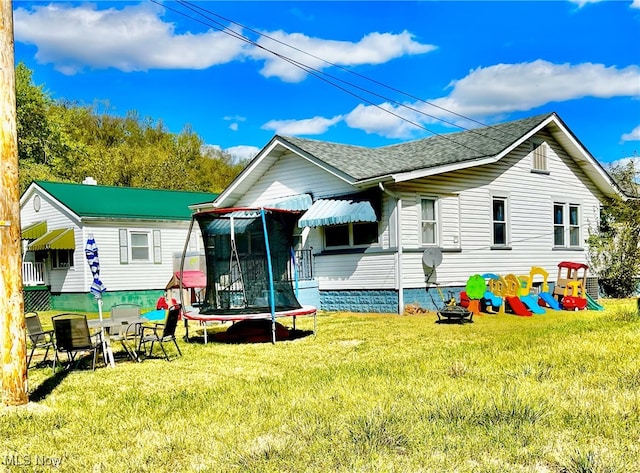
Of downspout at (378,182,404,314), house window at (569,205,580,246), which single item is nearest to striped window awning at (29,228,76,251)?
downspout at (378,182,404,314)

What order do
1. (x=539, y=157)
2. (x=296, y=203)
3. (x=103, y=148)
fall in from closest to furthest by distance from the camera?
(x=296, y=203) < (x=539, y=157) < (x=103, y=148)

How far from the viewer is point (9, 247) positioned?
20.9 ft

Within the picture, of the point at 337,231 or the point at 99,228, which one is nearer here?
the point at 337,231

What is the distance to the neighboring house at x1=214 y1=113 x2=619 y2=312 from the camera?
15.6 meters

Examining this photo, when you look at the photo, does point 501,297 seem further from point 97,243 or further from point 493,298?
point 97,243

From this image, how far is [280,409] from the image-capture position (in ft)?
19.7

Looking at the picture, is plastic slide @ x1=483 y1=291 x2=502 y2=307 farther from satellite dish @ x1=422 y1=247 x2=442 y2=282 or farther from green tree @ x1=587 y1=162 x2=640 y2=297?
green tree @ x1=587 y1=162 x2=640 y2=297

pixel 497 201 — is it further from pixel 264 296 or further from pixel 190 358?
pixel 190 358

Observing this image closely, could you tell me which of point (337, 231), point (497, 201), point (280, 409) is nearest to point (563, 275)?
point (497, 201)

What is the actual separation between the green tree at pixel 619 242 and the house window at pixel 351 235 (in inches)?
357

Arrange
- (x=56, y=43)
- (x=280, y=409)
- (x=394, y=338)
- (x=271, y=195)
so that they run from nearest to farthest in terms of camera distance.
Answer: (x=280, y=409)
(x=394, y=338)
(x=56, y=43)
(x=271, y=195)

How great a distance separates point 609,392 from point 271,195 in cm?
1415

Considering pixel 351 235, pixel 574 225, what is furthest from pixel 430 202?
pixel 574 225

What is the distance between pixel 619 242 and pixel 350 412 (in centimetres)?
1791
